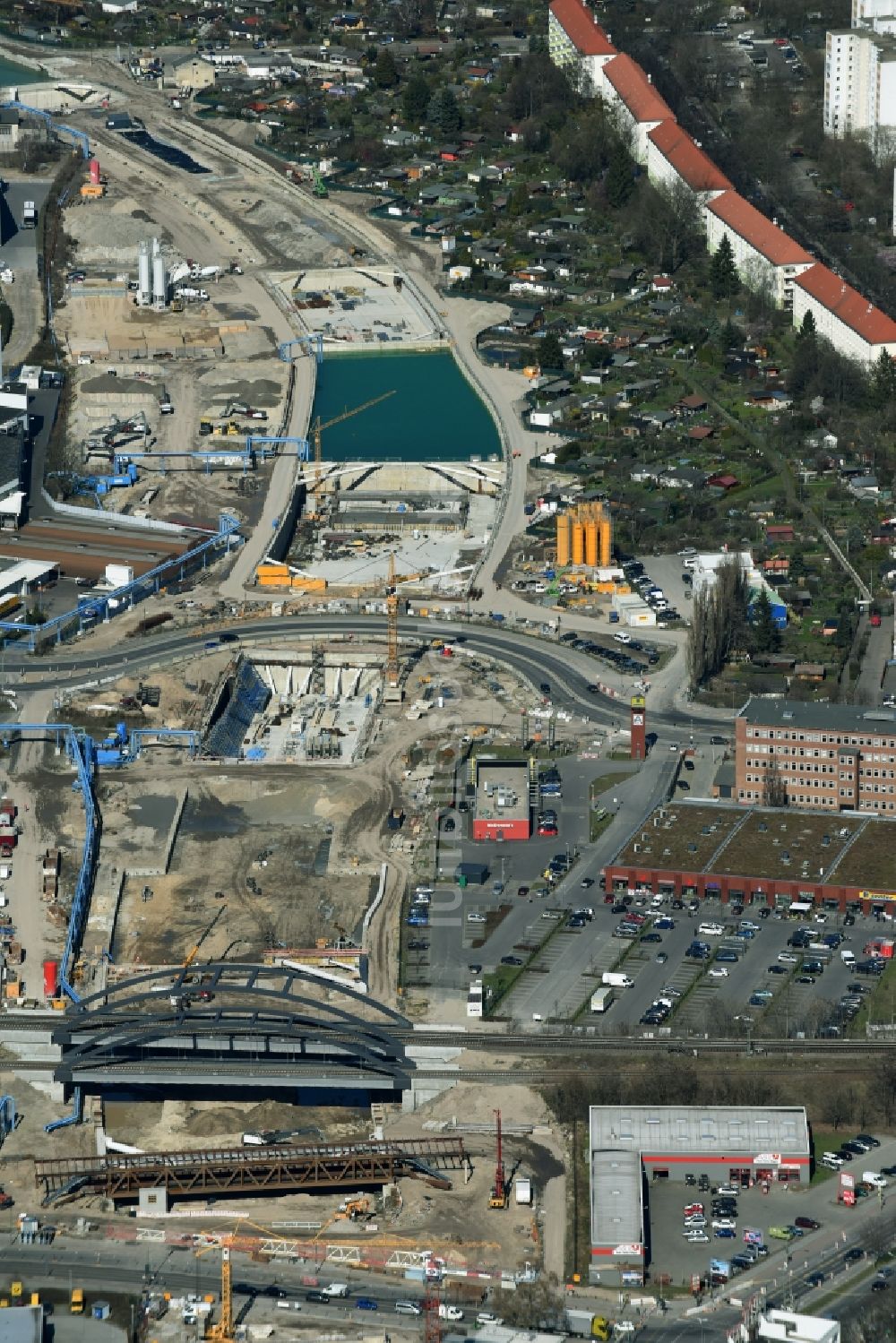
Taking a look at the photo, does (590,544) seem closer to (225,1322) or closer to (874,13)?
(225,1322)

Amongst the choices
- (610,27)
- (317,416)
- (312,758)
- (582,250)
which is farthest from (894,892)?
(610,27)

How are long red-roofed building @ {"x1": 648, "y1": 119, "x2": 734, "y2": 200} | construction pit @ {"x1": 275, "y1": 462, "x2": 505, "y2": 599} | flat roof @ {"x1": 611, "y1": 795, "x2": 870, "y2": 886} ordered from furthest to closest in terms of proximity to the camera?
long red-roofed building @ {"x1": 648, "y1": 119, "x2": 734, "y2": 200} → construction pit @ {"x1": 275, "y1": 462, "x2": 505, "y2": 599} → flat roof @ {"x1": 611, "y1": 795, "x2": 870, "y2": 886}

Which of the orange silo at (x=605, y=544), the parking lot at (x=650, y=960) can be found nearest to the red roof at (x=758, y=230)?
the orange silo at (x=605, y=544)

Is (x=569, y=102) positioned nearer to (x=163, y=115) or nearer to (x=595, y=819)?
(x=163, y=115)

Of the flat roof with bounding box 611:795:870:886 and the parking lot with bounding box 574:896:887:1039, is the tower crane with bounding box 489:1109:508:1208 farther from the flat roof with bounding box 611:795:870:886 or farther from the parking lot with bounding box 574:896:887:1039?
the flat roof with bounding box 611:795:870:886

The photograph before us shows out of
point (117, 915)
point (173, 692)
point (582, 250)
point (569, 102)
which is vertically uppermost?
point (569, 102)

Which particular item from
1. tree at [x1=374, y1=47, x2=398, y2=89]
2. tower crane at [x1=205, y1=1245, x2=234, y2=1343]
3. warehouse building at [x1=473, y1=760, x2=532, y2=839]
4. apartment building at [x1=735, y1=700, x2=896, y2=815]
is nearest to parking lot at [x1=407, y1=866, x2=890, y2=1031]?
warehouse building at [x1=473, y1=760, x2=532, y2=839]
